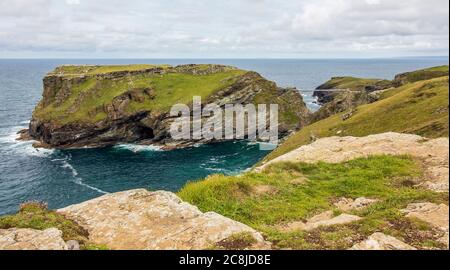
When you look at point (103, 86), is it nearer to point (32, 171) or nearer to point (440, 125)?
point (32, 171)

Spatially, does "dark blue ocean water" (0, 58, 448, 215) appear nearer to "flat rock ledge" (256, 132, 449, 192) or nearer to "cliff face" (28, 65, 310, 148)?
"cliff face" (28, 65, 310, 148)

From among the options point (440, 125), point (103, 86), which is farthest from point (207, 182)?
point (103, 86)

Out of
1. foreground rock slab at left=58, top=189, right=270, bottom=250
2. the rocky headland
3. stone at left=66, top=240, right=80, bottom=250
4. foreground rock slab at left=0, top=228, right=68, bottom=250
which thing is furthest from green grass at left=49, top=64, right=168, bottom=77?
stone at left=66, top=240, right=80, bottom=250

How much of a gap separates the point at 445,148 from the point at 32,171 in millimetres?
92230

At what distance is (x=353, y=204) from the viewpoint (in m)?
20.1

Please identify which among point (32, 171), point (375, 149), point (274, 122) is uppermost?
point (375, 149)

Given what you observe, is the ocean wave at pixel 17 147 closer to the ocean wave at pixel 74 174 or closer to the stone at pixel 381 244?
the ocean wave at pixel 74 174

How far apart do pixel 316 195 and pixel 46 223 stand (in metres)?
13.8

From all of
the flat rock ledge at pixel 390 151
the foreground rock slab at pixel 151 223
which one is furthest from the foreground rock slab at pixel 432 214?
the foreground rock slab at pixel 151 223

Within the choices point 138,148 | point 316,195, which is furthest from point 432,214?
point 138,148

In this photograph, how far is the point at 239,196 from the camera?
21.0m

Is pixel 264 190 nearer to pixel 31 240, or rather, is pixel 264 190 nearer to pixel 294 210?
pixel 294 210

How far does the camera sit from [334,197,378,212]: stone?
19.4 metres
